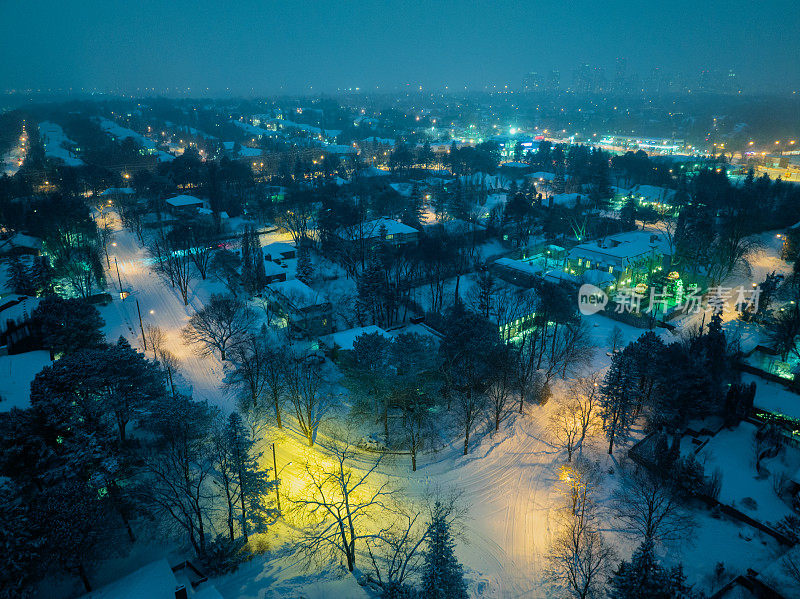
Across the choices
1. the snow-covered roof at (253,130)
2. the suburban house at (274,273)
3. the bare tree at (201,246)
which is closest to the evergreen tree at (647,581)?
the suburban house at (274,273)

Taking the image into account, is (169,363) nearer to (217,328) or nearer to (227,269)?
(217,328)

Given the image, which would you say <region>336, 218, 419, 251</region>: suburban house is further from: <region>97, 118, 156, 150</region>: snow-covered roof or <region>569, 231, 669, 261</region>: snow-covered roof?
<region>97, 118, 156, 150</region>: snow-covered roof

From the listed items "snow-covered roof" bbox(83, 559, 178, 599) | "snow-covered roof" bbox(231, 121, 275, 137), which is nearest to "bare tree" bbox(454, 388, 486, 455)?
"snow-covered roof" bbox(83, 559, 178, 599)

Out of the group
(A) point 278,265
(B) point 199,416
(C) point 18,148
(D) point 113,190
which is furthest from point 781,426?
(C) point 18,148

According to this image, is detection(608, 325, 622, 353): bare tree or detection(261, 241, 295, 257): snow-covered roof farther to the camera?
detection(261, 241, 295, 257): snow-covered roof

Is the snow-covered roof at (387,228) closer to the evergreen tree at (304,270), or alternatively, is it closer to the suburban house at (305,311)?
the evergreen tree at (304,270)

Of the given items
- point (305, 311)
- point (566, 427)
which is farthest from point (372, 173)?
point (566, 427)
